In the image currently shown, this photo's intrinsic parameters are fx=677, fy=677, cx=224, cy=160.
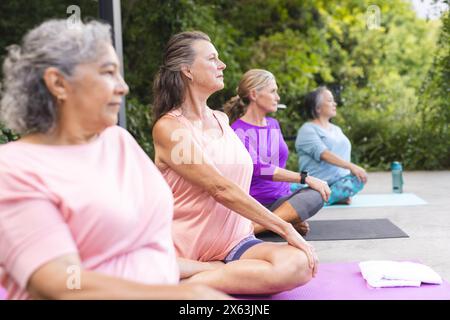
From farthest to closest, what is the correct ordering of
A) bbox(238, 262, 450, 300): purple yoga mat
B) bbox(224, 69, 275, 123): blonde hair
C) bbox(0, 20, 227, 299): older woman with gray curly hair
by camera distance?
bbox(224, 69, 275, 123): blonde hair → bbox(238, 262, 450, 300): purple yoga mat → bbox(0, 20, 227, 299): older woman with gray curly hair

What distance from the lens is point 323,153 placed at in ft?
18.3

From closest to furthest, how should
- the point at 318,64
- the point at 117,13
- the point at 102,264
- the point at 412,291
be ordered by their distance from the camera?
the point at 102,264, the point at 412,291, the point at 117,13, the point at 318,64

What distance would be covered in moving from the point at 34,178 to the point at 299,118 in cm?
827

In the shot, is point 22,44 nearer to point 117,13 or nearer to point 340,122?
point 117,13

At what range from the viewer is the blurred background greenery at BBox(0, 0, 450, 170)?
27.9 feet

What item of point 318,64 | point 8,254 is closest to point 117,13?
point 8,254

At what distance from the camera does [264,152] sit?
4.28 meters

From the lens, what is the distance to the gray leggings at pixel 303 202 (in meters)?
4.22

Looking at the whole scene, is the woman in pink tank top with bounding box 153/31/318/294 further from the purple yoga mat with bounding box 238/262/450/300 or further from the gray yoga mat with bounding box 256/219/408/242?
the gray yoga mat with bounding box 256/219/408/242

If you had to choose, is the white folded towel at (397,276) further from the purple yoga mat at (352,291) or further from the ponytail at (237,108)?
the ponytail at (237,108)

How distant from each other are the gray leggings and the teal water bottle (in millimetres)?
2359

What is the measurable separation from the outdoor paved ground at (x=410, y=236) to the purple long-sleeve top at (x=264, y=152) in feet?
1.36

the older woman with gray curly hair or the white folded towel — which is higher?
the older woman with gray curly hair

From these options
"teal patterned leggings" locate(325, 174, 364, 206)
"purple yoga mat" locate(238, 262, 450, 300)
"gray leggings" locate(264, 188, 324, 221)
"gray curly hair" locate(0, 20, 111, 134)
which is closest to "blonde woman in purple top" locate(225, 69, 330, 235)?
"gray leggings" locate(264, 188, 324, 221)
